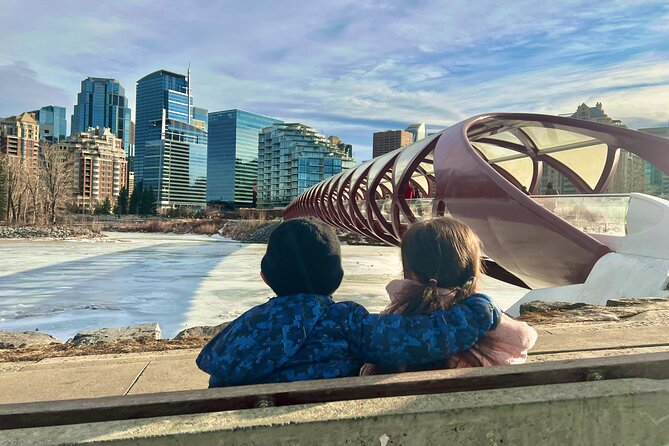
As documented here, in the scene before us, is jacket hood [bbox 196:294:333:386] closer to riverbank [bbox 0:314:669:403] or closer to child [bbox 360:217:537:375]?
child [bbox 360:217:537:375]

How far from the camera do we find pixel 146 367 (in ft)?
10.7

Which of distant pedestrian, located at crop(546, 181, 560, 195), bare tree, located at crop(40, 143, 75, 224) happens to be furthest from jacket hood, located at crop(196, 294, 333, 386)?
bare tree, located at crop(40, 143, 75, 224)

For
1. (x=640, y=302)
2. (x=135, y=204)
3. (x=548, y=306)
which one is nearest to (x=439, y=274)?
(x=640, y=302)

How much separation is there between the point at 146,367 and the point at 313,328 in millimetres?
2045

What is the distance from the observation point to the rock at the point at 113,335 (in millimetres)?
5273

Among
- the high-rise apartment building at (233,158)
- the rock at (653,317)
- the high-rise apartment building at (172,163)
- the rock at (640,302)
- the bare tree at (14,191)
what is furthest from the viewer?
the high-rise apartment building at (233,158)

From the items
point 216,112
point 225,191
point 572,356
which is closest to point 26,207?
point 572,356

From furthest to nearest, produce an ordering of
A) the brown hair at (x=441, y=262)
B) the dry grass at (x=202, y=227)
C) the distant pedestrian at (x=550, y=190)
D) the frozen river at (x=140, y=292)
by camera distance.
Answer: the dry grass at (x=202, y=227), the distant pedestrian at (x=550, y=190), the frozen river at (x=140, y=292), the brown hair at (x=441, y=262)

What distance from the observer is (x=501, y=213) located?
21.0 feet

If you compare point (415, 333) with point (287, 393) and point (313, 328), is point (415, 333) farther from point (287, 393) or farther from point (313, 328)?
point (287, 393)

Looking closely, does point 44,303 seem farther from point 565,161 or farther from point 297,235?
point 565,161

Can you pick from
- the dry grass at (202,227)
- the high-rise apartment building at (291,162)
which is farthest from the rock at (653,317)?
the high-rise apartment building at (291,162)

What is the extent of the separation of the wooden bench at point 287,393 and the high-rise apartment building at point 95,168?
Answer: 440 feet

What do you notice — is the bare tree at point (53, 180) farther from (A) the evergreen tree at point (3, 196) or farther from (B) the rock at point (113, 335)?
(B) the rock at point (113, 335)
